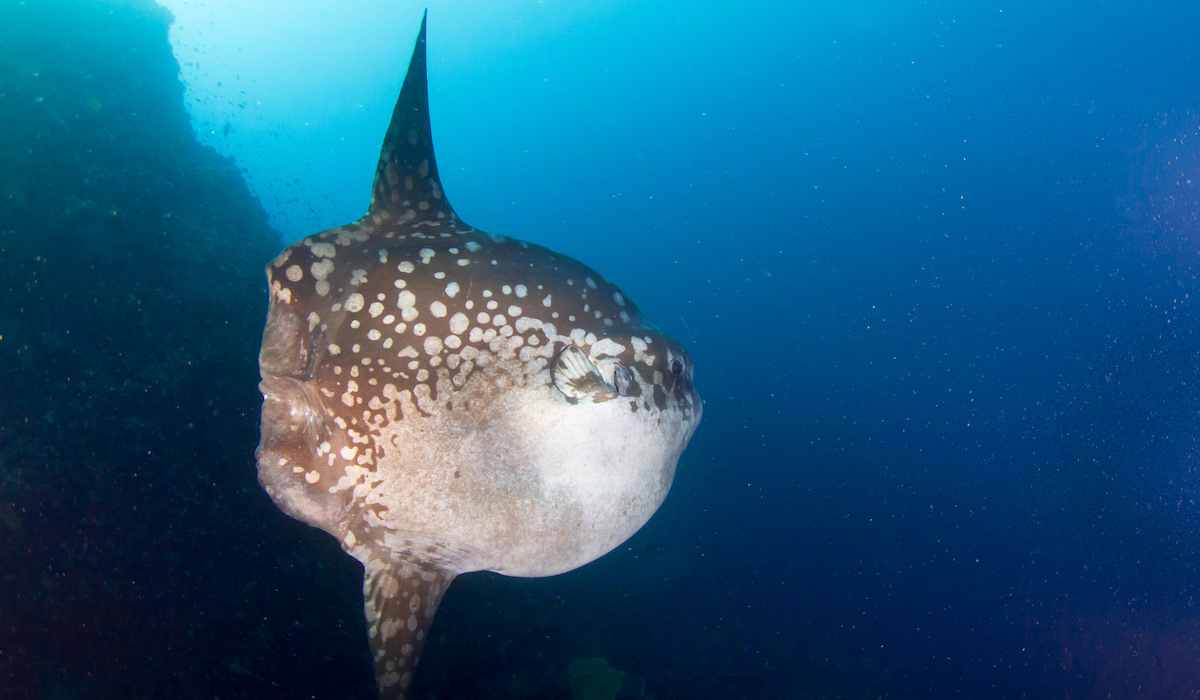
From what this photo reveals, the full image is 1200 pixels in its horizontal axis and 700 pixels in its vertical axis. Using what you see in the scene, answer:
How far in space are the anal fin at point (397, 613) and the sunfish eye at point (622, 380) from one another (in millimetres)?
1423

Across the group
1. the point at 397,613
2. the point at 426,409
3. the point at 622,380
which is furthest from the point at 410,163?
the point at 397,613

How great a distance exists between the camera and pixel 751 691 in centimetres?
854

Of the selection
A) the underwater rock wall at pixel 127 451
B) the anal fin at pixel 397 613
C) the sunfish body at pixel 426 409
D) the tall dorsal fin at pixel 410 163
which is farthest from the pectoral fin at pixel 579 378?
the underwater rock wall at pixel 127 451

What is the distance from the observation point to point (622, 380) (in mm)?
2316

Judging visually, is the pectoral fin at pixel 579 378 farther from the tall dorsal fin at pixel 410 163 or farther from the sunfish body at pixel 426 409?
the tall dorsal fin at pixel 410 163

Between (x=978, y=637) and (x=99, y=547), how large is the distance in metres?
21.8

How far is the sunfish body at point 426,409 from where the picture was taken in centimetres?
225

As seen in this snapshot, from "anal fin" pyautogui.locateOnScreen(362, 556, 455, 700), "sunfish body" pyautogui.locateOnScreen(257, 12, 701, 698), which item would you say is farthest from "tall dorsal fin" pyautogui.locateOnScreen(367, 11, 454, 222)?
"anal fin" pyautogui.locateOnScreen(362, 556, 455, 700)

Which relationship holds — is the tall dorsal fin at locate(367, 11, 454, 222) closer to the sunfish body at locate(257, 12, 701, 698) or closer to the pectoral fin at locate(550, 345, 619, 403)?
the sunfish body at locate(257, 12, 701, 698)

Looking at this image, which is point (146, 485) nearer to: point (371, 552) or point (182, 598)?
point (182, 598)

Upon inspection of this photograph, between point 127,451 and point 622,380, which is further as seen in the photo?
point 127,451

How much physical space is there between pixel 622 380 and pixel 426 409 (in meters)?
1.01

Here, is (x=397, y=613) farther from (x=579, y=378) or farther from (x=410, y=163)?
(x=410, y=163)

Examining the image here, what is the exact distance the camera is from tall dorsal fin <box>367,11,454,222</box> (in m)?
2.29
